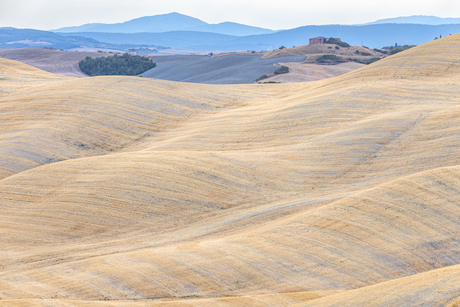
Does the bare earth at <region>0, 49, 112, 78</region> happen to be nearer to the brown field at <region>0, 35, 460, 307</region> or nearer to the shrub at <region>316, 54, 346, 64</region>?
the shrub at <region>316, 54, 346, 64</region>

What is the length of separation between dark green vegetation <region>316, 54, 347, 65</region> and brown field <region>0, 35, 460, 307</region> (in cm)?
6066

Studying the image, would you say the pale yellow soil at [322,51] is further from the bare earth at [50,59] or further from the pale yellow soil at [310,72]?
the bare earth at [50,59]

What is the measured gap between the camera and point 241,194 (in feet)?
81.7

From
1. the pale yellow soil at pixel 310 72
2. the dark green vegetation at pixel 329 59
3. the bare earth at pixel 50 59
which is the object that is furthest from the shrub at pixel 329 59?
the bare earth at pixel 50 59

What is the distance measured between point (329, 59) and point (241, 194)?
87.5 metres

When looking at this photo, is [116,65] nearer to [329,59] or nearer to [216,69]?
[216,69]

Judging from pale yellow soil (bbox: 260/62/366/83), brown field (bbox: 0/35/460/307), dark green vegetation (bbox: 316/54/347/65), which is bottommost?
brown field (bbox: 0/35/460/307)

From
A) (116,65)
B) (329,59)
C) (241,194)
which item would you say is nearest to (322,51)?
(329,59)

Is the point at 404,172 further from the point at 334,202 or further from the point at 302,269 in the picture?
the point at 302,269

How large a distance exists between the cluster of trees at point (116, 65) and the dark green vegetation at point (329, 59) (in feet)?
161

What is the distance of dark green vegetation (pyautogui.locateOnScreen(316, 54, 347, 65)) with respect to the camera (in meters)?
105

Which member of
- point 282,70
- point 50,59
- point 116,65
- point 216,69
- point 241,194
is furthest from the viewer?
point 50,59

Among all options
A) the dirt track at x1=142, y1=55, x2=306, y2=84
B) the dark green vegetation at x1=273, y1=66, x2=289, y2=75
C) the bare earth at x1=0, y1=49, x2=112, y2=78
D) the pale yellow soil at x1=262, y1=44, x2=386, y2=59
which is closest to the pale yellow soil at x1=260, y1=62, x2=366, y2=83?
the dark green vegetation at x1=273, y1=66, x2=289, y2=75

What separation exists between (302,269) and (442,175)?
9.11 meters
